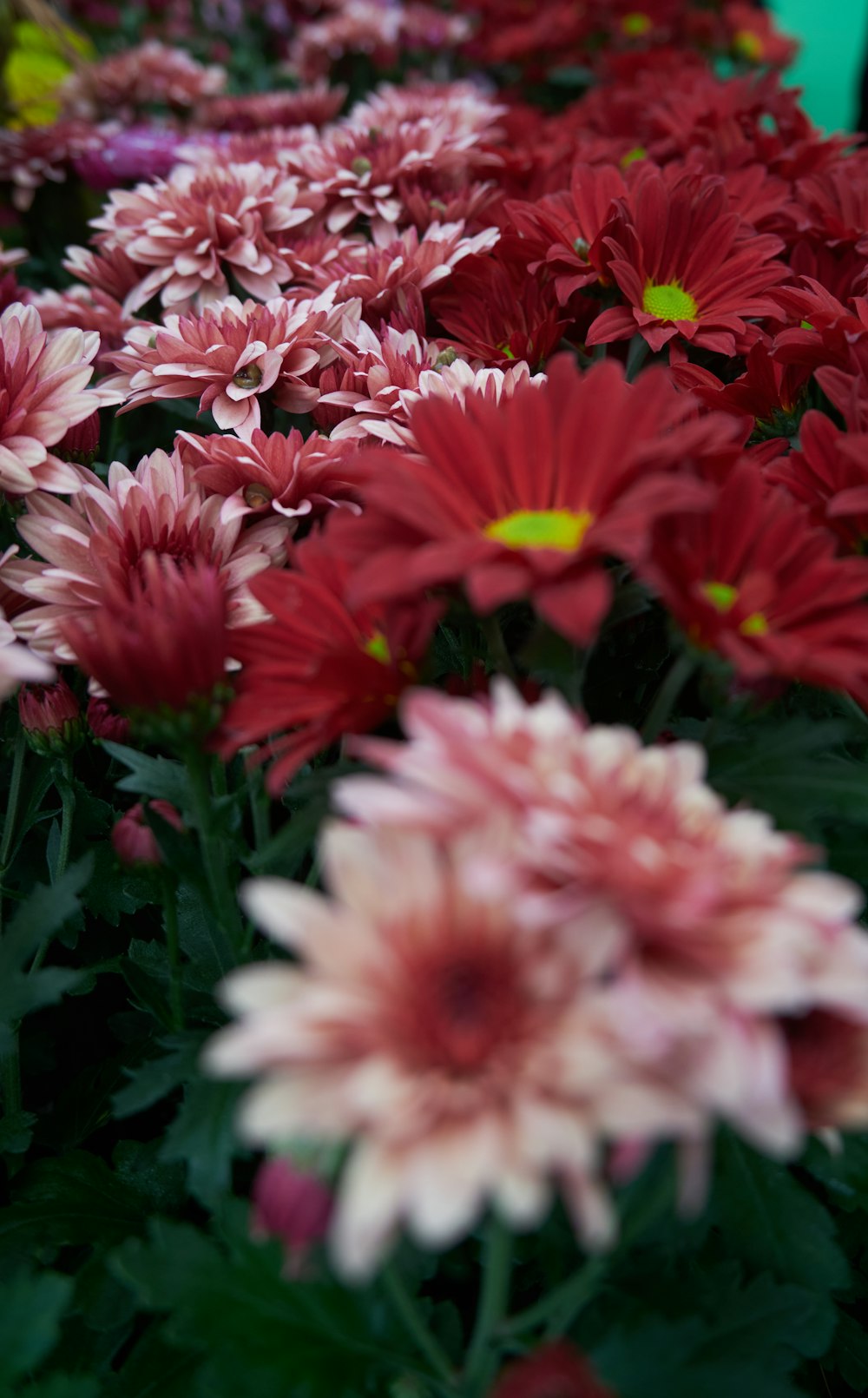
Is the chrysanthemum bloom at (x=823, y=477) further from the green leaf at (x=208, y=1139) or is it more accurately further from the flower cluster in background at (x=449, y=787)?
the green leaf at (x=208, y=1139)

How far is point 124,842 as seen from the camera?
2.17 ft

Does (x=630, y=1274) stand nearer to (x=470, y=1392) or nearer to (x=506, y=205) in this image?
(x=470, y=1392)

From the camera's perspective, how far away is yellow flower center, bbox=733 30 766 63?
274 centimetres

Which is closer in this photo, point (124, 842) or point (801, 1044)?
point (801, 1044)

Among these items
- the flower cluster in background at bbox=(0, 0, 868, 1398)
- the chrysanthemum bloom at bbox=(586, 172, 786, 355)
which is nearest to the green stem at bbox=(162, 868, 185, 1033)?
the flower cluster in background at bbox=(0, 0, 868, 1398)

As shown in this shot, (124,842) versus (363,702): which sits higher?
(363,702)

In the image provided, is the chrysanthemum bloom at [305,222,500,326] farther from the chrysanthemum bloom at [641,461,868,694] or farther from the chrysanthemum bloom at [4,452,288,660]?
the chrysanthemum bloom at [641,461,868,694]

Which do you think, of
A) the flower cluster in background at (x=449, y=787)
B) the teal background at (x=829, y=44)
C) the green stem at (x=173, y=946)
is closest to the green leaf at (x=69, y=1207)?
the flower cluster in background at (x=449, y=787)

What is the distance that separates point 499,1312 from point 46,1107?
2.11 ft

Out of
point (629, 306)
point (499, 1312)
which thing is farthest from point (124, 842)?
point (629, 306)

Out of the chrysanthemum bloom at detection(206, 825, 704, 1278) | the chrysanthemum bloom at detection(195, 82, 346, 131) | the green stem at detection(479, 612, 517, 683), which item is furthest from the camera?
the chrysanthemum bloom at detection(195, 82, 346, 131)

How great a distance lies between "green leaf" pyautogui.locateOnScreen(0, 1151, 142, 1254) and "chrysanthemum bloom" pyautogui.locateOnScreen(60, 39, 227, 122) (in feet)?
6.65

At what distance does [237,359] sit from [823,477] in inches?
17.6

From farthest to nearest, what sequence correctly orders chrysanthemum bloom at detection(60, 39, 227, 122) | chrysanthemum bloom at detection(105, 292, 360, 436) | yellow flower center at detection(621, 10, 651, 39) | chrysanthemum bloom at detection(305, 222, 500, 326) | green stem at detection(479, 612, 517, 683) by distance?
yellow flower center at detection(621, 10, 651, 39) → chrysanthemum bloom at detection(60, 39, 227, 122) → chrysanthemum bloom at detection(305, 222, 500, 326) → chrysanthemum bloom at detection(105, 292, 360, 436) → green stem at detection(479, 612, 517, 683)
